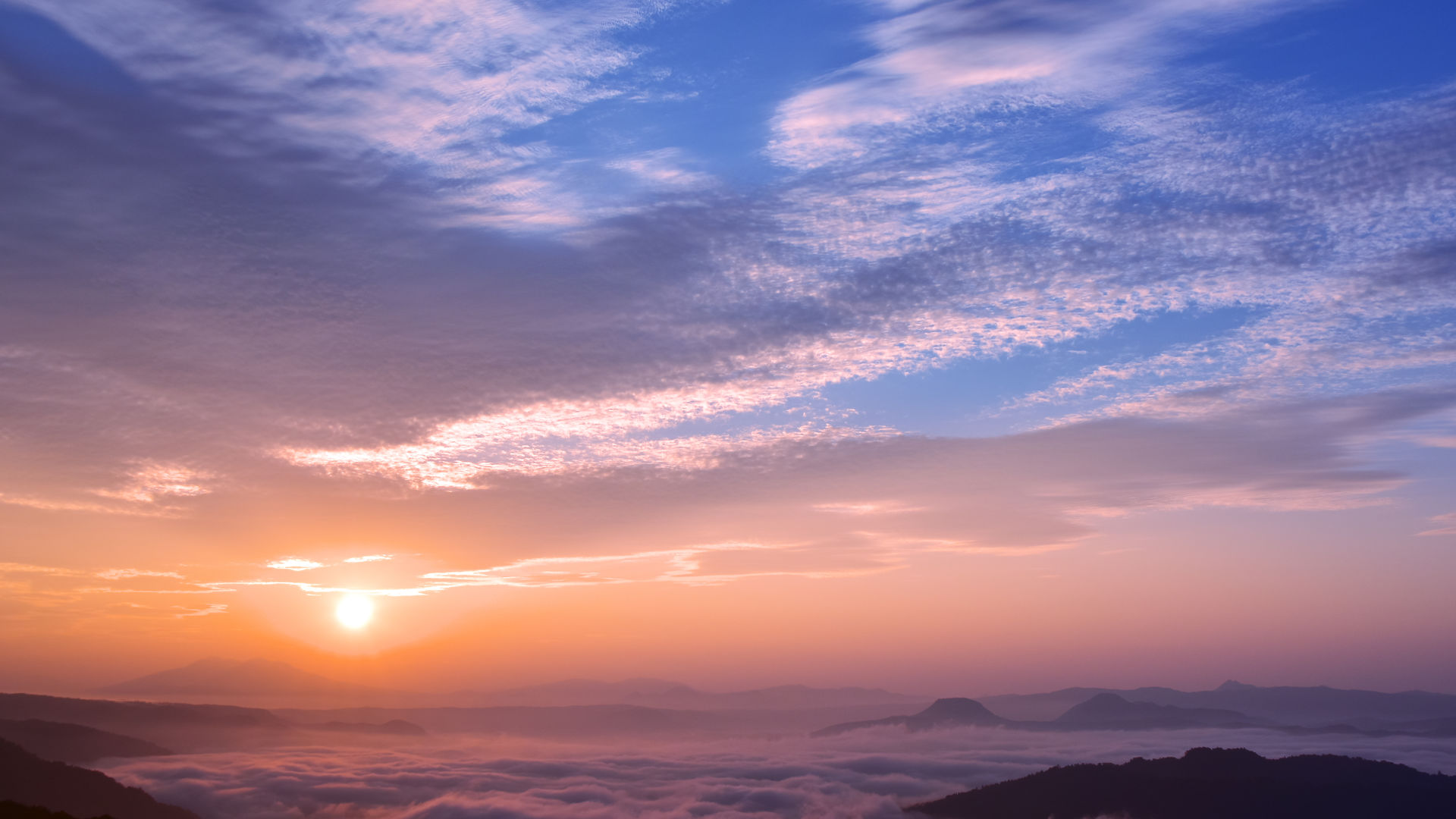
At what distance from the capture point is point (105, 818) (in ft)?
551

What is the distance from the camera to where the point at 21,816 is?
435 ft

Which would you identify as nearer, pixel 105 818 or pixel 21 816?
pixel 21 816

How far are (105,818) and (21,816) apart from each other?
1629 inches
